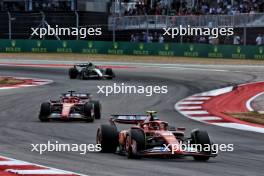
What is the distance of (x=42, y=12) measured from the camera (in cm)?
4909

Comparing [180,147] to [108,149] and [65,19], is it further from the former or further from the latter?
[65,19]

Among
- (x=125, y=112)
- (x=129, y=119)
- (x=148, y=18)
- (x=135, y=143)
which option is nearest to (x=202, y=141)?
(x=135, y=143)

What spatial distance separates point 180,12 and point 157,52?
14.1ft

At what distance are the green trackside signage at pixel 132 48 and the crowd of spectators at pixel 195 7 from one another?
12.0ft

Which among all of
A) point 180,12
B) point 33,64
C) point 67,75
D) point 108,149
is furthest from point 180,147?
point 180,12

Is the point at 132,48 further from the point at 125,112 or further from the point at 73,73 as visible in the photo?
the point at 125,112

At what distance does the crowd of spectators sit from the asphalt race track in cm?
1397

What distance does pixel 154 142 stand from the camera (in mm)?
11922

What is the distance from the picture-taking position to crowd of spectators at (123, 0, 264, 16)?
47.1 m

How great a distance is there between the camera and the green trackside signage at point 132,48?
42812 millimetres

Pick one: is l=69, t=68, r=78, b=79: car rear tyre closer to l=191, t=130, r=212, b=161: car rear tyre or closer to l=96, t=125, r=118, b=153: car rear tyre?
l=96, t=125, r=118, b=153: car rear tyre

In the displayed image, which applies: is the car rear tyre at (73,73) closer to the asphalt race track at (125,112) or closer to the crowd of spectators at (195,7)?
the asphalt race track at (125,112)

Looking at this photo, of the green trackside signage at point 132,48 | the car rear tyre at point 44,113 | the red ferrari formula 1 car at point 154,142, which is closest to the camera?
the red ferrari formula 1 car at point 154,142

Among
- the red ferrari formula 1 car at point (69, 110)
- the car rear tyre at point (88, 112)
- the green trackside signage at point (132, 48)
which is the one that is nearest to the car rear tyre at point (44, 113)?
the red ferrari formula 1 car at point (69, 110)
